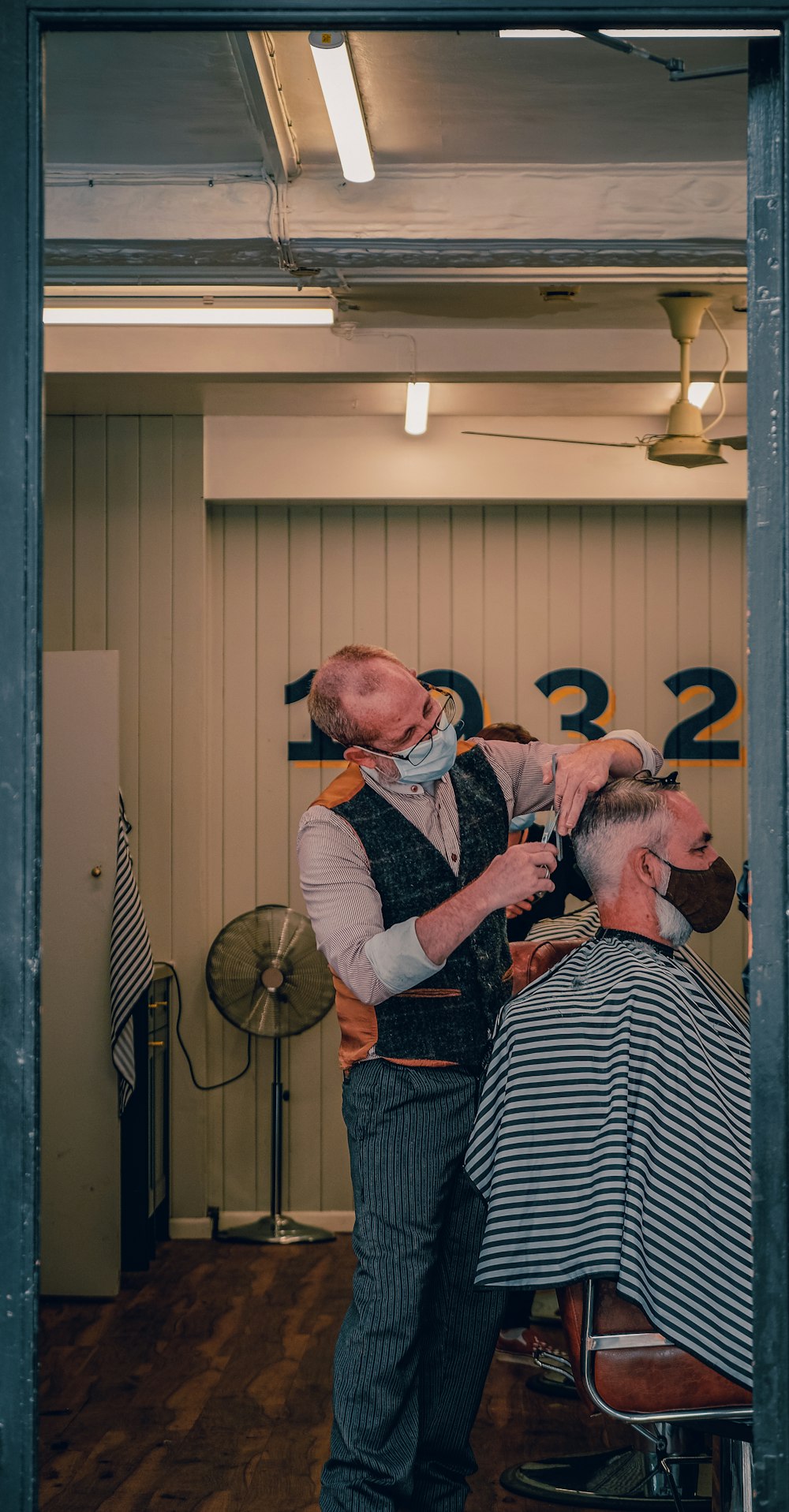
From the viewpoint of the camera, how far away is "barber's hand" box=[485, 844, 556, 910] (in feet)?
6.76

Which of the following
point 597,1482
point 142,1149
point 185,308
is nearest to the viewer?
point 597,1482

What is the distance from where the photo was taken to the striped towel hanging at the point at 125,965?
3934 mm

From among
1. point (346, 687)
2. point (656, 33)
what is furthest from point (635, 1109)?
point (656, 33)

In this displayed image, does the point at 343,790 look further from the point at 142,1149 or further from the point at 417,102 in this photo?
the point at 142,1149

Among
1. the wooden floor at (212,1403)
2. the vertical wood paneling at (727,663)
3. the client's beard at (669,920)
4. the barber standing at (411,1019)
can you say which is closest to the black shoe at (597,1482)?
the wooden floor at (212,1403)

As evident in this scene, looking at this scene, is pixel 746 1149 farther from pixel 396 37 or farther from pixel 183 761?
pixel 183 761

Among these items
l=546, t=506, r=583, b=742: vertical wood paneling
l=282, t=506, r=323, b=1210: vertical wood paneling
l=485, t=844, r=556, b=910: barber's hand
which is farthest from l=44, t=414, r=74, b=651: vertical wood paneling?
l=485, t=844, r=556, b=910: barber's hand

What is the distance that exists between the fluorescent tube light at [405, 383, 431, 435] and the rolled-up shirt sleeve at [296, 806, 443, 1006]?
2.12 m

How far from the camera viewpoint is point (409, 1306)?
215 centimetres

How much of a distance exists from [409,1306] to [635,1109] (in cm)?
51

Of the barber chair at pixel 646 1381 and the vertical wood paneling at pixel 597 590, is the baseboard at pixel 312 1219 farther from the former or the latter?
the barber chair at pixel 646 1381

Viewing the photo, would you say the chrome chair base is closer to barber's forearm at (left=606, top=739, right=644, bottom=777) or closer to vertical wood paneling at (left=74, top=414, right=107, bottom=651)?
vertical wood paneling at (left=74, top=414, right=107, bottom=651)

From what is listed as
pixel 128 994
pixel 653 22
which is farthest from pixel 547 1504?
pixel 653 22

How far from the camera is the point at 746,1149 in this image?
207 centimetres
